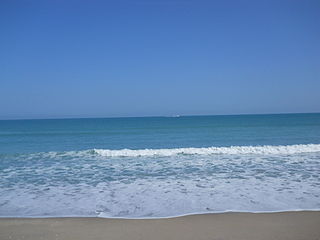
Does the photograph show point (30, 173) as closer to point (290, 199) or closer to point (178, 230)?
point (178, 230)

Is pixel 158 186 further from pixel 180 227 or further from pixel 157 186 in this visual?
pixel 180 227

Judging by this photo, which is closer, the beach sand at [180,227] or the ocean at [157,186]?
the beach sand at [180,227]

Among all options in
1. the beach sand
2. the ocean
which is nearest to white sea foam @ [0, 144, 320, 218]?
the ocean

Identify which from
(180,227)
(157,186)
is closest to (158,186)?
(157,186)

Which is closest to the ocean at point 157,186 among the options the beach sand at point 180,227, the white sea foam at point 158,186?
the white sea foam at point 158,186

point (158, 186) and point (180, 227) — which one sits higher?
point (180, 227)

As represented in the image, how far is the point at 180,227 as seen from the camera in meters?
4.95

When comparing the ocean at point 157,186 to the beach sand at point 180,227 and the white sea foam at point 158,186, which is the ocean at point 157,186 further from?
the beach sand at point 180,227

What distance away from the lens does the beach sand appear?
4.59 meters

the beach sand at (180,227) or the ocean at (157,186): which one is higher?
the beach sand at (180,227)

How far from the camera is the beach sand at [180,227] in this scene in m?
4.59

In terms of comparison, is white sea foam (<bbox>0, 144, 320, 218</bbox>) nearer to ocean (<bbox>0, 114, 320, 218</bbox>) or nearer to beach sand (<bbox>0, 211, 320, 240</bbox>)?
ocean (<bbox>0, 114, 320, 218</bbox>)

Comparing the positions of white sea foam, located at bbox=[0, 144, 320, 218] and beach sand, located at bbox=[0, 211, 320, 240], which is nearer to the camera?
beach sand, located at bbox=[0, 211, 320, 240]

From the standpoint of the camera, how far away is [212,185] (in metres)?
8.07
